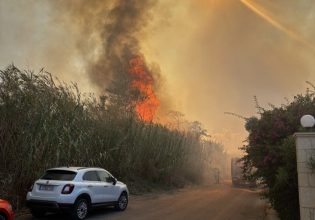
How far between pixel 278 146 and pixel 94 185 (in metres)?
6.33

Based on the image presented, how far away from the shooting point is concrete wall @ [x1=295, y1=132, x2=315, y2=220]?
29.6 feet

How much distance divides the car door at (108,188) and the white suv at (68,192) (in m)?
0.08

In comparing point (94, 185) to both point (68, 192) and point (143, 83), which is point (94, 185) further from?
point (143, 83)

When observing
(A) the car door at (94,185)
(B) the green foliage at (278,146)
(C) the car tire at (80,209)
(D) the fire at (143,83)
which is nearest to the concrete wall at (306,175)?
(B) the green foliage at (278,146)

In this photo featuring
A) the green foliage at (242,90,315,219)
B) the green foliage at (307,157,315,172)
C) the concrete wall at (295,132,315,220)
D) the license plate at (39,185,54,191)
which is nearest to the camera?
the green foliage at (307,157,315,172)

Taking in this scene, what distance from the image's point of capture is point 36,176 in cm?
1427

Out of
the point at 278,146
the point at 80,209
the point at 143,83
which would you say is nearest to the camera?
the point at 278,146

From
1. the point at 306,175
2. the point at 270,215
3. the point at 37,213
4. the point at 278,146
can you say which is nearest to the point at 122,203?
the point at 37,213

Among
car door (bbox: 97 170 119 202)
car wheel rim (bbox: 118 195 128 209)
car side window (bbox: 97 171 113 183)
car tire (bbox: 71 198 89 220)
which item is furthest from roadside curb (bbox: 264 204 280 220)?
car tire (bbox: 71 198 89 220)

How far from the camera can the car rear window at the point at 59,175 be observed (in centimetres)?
1298

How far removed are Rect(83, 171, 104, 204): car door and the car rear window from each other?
0.56 m

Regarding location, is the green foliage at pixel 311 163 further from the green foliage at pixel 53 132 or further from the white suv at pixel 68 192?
the green foliage at pixel 53 132

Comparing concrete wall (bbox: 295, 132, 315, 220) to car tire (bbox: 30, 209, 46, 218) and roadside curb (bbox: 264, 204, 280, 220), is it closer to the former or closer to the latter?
roadside curb (bbox: 264, 204, 280, 220)

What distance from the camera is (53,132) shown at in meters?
14.1
